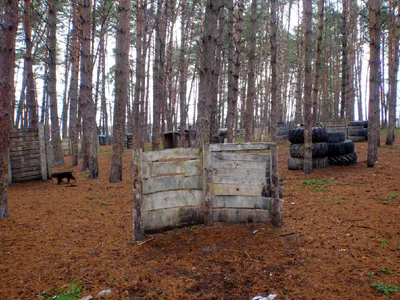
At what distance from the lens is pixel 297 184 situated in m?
8.05

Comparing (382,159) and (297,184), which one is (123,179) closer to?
(297,184)

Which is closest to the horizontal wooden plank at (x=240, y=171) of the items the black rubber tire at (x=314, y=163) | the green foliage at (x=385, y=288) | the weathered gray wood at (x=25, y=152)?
the green foliage at (x=385, y=288)

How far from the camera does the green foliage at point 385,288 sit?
2957 mm

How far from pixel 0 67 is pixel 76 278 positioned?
13.2 feet

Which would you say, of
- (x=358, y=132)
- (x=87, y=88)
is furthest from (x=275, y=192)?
(x=358, y=132)

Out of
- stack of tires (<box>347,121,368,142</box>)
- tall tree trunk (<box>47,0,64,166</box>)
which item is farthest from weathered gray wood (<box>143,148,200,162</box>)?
stack of tires (<box>347,121,368,142</box>)

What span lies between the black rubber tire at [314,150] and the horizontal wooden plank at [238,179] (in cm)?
507

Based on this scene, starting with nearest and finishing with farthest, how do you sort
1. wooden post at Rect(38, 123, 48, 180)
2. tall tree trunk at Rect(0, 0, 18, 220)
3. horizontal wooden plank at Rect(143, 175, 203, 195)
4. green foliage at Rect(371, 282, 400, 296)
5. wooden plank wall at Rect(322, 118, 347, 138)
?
green foliage at Rect(371, 282, 400, 296) < horizontal wooden plank at Rect(143, 175, 203, 195) < tall tree trunk at Rect(0, 0, 18, 220) < wooden post at Rect(38, 123, 48, 180) < wooden plank wall at Rect(322, 118, 347, 138)

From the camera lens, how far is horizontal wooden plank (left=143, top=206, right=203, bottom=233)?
463 centimetres

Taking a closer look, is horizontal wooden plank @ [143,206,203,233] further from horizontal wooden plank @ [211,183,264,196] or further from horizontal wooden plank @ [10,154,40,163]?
horizontal wooden plank @ [10,154,40,163]

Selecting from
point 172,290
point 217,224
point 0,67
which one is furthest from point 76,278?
point 0,67

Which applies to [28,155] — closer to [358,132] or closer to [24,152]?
[24,152]

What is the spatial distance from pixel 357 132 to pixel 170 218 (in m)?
16.5

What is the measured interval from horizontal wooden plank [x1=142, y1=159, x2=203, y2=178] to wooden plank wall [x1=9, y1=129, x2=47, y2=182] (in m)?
7.21
